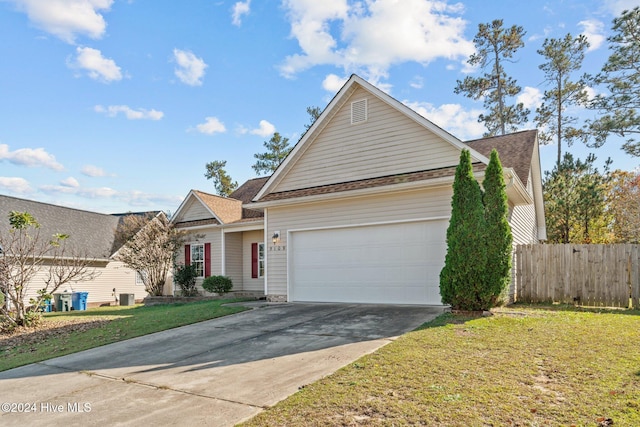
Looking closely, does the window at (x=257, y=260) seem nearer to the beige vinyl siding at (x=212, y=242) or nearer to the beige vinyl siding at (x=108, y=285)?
the beige vinyl siding at (x=212, y=242)

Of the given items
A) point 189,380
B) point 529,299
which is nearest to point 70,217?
point 189,380

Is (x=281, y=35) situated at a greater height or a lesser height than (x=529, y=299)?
greater

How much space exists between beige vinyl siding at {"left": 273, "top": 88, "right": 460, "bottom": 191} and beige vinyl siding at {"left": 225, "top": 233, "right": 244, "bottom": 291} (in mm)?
5281

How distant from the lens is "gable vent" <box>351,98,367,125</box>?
1274cm

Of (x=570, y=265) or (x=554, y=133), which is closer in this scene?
(x=570, y=265)

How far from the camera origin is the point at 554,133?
27.4 meters

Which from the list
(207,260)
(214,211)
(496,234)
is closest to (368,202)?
(496,234)

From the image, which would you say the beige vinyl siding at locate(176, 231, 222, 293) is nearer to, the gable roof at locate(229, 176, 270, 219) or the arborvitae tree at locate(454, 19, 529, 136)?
the gable roof at locate(229, 176, 270, 219)

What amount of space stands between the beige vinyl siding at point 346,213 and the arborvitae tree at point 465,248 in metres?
1.43

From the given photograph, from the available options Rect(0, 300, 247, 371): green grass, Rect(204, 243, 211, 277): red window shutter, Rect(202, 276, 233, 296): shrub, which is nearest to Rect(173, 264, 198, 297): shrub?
Rect(204, 243, 211, 277): red window shutter

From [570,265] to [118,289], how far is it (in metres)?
21.4

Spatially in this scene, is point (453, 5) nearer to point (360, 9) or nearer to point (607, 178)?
point (360, 9)

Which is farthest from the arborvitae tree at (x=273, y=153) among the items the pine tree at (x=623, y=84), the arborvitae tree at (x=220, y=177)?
the pine tree at (x=623, y=84)

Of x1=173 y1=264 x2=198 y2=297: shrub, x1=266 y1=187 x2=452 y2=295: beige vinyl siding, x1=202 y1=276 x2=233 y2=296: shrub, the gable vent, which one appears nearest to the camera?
x1=266 y1=187 x2=452 y2=295: beige vinyl siding
